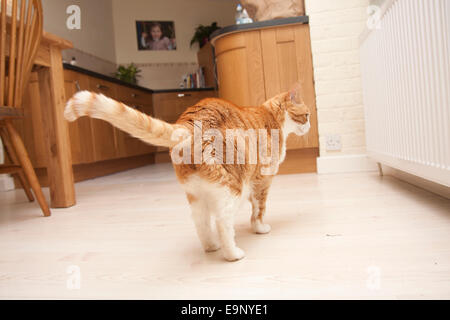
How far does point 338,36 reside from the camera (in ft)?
8.23

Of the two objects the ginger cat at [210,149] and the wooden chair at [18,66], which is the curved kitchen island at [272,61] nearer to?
the wooden chair at [18,66]

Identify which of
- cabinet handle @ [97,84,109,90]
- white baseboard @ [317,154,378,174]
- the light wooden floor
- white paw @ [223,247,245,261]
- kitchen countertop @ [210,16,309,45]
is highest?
kitchen countertop @ [210,16,309,45]

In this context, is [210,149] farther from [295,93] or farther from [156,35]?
[156,35]

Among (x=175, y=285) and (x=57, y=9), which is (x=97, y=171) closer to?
(x=57, y=9)

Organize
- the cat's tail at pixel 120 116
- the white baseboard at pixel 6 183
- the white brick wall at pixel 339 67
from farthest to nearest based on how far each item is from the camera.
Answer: the white baseboard at pixel 6 183
the white brick wall at pixel 339 67
the cat's tail at pixel 120 116

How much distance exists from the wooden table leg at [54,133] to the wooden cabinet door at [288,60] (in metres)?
1.42

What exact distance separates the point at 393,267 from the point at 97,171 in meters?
3.28

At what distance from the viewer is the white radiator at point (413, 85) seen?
108 cm

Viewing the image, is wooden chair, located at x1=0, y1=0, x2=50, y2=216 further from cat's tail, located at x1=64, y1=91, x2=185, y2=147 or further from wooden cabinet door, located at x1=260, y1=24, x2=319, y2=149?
wooden cabinet door, located at x1=260, y1=24, x2=319, y2=149

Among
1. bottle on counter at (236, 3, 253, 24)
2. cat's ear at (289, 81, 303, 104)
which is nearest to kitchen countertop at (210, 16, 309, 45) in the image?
bottle on counter at (236, 3, 253, 24)

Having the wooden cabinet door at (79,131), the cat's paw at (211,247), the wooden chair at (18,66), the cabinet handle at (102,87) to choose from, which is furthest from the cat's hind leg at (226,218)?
the cabinet handle at (102,87)

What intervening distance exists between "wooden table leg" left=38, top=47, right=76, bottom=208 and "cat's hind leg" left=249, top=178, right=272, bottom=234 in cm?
125

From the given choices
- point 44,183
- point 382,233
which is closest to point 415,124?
point 382,233

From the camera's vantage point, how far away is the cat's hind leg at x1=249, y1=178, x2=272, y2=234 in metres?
1.19
